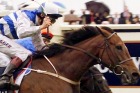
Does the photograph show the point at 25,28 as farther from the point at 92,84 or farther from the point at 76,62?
the point at 92,84

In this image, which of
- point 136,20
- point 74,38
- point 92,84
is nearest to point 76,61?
point 74,38

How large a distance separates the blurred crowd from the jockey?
Result: 4199mm

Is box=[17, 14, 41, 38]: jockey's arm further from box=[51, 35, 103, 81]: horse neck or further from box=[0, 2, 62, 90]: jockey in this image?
box=[51, 35, 103, 81]: horse neck

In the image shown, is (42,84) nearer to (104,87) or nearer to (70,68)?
(70,68)

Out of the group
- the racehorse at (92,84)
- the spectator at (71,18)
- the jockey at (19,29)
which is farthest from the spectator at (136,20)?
the jockey at (19,29)

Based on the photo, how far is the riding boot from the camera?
278 inches

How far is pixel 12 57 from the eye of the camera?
7.40 metres

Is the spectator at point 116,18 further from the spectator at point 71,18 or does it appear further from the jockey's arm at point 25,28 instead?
the jockey's arm at point 25,28

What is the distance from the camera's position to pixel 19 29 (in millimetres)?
7180

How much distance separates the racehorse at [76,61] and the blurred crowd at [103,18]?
423 cm

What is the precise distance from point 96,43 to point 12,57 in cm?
115

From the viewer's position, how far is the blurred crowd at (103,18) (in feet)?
38.9

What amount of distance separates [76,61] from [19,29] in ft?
2.86

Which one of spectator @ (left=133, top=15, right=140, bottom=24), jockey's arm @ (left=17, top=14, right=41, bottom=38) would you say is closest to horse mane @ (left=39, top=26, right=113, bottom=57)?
jockey's arm @ (left=17, top=14, right=41, bottom=38)
